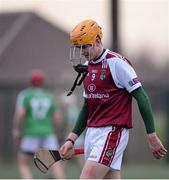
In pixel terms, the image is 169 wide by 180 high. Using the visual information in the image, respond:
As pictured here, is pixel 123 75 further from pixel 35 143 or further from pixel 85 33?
pixel 35 143

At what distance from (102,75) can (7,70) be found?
15.1 metres

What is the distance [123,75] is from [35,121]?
6.36m

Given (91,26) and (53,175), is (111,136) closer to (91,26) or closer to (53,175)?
(91,26)

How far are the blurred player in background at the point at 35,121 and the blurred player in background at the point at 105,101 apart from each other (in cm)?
567

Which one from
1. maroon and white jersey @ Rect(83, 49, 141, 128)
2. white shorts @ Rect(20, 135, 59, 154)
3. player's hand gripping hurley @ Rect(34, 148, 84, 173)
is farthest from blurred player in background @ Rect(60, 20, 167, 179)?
white shorts @ Rect(20, 135, 59, 154)

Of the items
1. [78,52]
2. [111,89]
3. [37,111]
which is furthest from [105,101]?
[37,111]

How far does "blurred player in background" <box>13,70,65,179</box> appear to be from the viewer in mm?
13828

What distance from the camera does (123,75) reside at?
26.1 ft

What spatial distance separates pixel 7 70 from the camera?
75.4 feet

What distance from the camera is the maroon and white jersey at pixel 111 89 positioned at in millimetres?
7977

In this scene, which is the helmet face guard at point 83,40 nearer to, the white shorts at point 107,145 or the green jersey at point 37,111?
the white shorts at point 107,145

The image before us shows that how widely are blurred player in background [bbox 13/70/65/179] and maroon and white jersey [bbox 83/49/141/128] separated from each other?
567 cm

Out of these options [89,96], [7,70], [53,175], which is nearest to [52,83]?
[7,70]

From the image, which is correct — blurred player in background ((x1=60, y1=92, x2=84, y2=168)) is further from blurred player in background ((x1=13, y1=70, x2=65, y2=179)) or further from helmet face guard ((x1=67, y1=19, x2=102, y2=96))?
helmet face guard ((x1=67, y1=19, x2=102, y2=96))
